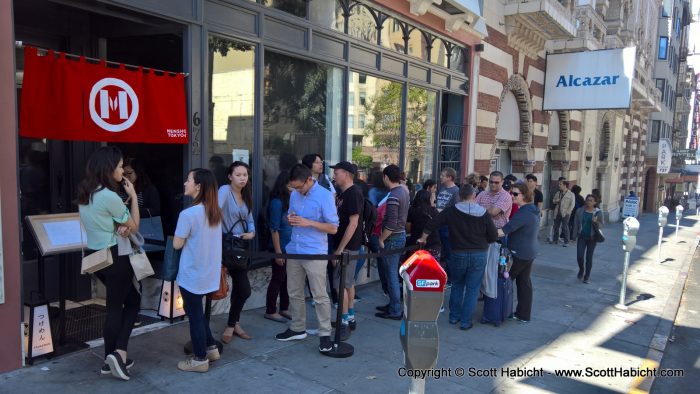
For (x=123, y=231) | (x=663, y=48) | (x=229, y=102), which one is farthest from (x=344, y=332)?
(x=663, y=48)

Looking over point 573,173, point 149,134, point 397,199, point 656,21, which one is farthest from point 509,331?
point 656,21

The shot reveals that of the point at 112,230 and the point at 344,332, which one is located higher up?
the point at 112,230

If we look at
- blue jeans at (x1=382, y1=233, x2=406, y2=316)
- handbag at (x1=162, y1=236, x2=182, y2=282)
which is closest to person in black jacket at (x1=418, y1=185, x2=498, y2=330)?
blue jeans at (x1=382, y1=233, x2=406, y2=316)

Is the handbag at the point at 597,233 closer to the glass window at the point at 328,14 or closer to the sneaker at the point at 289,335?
the glass window at the point at 328,14

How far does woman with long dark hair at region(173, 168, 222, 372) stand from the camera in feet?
13.6

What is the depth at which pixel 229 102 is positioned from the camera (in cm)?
624

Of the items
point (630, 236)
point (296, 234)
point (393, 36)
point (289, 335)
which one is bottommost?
point (289, 335)

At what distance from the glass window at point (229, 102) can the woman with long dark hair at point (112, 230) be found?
1953mm

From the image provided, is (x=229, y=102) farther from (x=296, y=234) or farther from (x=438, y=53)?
(x=438, y=53)

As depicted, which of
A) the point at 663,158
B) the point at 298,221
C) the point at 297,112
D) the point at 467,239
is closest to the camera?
the point at 298,221

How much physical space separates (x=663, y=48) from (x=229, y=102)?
3817 centimetres

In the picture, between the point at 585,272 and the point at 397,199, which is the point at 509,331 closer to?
the point at 397,199

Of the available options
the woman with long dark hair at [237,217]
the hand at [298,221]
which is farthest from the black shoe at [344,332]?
the hand at [298,221]

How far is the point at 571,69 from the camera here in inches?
605
